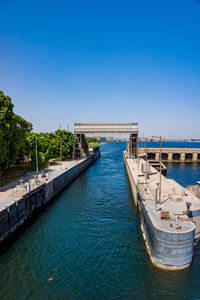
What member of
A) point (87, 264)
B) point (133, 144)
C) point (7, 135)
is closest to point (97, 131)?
point (133, 144)

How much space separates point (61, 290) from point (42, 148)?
4694cm

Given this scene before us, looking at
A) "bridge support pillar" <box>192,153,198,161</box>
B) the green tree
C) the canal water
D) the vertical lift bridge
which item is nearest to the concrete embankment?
the canal water

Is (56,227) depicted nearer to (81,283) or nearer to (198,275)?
(81,283)

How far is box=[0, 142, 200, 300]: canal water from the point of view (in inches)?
550

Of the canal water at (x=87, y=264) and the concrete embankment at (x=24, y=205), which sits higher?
the concrete embankment at (x=24, y=205)

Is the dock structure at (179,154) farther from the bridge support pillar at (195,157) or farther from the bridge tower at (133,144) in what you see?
the bridge tower at (133,144)

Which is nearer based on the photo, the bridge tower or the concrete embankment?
the concrete embankment

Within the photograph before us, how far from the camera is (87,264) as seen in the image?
55.7ft

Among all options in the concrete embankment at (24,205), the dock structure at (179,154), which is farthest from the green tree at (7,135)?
the dock structure at (179,154)

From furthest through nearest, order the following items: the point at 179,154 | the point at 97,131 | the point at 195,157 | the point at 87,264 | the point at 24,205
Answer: the point at 179,154 → the point at 195,157 → the point at 97,131 → the point at 24,205 → the point at 87,264

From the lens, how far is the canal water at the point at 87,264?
1398 centimetres

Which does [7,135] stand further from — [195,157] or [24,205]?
[195,157]

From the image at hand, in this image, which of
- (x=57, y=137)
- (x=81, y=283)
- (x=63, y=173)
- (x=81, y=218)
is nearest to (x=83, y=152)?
(x=57, y=137)

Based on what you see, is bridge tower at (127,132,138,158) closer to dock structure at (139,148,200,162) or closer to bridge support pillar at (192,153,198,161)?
dock structure at (139,148,200,162)
